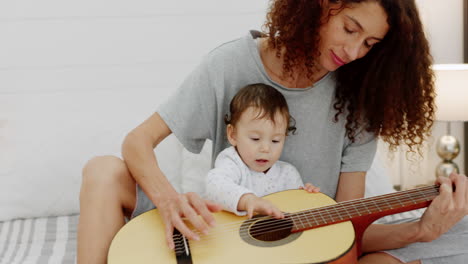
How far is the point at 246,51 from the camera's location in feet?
4.35

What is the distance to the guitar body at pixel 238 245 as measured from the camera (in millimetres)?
951

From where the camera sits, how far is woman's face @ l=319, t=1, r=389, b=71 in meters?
1.10

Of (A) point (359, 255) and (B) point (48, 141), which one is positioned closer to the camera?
(A) point (359, 255)

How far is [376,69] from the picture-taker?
1.30 meters

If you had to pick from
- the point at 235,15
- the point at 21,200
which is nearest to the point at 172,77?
the point at 235,15

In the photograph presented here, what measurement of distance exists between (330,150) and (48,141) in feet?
3.35

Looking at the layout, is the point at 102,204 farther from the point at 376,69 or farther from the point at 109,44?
the point at 109,44

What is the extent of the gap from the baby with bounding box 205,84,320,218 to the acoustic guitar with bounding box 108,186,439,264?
98 mm

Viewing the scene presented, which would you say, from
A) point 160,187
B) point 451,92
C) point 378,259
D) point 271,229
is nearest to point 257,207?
point 271,229

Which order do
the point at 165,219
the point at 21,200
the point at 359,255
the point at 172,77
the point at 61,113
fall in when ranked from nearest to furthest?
the point at 165,219 < the point at 359,255 < the point at 21,200 < the point at 61,113 < the point at 172,77

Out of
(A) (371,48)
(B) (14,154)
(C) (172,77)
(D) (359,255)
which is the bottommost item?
(D) (359,255)

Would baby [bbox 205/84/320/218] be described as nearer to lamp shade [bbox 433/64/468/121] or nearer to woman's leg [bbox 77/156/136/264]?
woman's leg [bbox 77/156/136/264]

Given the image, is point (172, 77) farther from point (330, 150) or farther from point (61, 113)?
point (330, 150)

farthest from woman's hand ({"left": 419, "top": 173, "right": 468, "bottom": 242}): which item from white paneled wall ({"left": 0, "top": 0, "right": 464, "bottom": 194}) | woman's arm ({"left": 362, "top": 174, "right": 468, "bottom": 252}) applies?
white paneled wall ({"left": 0, "top": 0, "right": 464, "bottom": 194})
